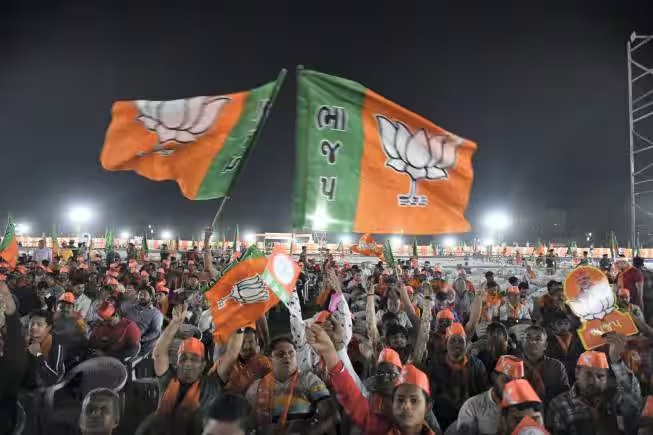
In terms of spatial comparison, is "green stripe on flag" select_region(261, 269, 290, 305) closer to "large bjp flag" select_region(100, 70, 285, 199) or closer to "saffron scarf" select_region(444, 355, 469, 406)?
"large bjp flag" select_region(100, 70, 285, 199)

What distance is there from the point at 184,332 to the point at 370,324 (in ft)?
7.82

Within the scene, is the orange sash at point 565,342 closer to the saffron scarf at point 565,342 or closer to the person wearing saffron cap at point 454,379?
the saffron scarf at point 565,342

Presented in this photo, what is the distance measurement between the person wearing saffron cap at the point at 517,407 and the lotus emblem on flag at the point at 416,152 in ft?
5.76

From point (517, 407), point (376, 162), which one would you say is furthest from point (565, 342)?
point (376, 162)

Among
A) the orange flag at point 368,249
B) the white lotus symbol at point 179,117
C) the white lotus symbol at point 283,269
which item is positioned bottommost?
the white lotus symbol at point 283,269

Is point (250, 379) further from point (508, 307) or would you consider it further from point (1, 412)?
point (508, 307)

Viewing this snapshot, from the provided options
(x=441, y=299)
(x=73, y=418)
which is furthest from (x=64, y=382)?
(x=441, y=299)

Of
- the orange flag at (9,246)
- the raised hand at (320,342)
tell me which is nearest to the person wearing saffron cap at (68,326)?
the raised hand at (320,342)

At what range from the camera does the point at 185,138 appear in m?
5.10

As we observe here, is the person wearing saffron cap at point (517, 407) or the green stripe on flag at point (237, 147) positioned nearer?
the person wearing saffron cap at point (517, 407)

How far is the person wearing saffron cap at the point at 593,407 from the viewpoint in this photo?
3871 millimetres

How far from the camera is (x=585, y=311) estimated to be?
18.1 ft

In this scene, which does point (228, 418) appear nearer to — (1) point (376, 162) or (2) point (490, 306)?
(1) point (376, 162)

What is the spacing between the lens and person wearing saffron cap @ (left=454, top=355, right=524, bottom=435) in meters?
3.93
